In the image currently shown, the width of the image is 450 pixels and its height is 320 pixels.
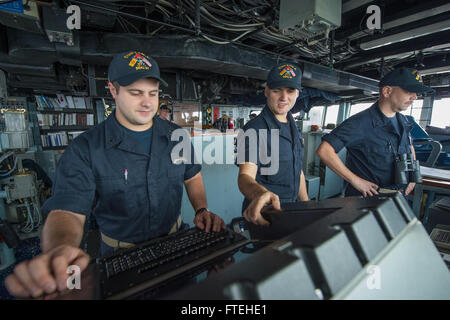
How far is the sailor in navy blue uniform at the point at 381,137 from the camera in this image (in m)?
1.70

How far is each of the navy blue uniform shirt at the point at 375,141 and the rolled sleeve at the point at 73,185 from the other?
175 centimetres

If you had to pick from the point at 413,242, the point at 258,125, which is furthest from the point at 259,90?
the point at 413,242

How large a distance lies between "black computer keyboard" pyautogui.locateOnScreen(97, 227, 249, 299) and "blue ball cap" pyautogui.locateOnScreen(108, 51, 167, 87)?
0.81 m

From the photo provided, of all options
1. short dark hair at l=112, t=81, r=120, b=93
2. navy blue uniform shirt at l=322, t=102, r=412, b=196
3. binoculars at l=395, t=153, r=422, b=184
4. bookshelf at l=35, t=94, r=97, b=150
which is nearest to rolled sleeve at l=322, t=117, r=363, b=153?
navy blue uniform shirt at l=322, t=102, r=412, b=196

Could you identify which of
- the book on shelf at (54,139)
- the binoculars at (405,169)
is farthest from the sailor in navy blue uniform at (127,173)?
the book on shelf at (54,139)

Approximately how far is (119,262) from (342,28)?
365 cm

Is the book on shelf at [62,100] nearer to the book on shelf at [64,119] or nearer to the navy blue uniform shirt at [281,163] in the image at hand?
the book on shelf at [64,119]

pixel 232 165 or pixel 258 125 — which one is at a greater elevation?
pixel 258 125

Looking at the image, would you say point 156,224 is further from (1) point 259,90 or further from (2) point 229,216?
(1) point 259,90

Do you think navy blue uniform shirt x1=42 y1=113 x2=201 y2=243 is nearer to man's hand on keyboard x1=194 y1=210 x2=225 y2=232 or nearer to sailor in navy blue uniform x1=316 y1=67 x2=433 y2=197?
man's hand on keyboard x1=194 y1=210 x2=225 y2=232

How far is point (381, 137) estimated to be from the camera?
173 cm

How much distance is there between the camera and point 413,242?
0.45 meters

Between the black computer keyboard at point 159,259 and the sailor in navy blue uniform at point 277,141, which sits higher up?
the sailor in navy blue uniform at point 277,141

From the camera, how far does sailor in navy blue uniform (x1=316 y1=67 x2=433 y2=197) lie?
170 cm
